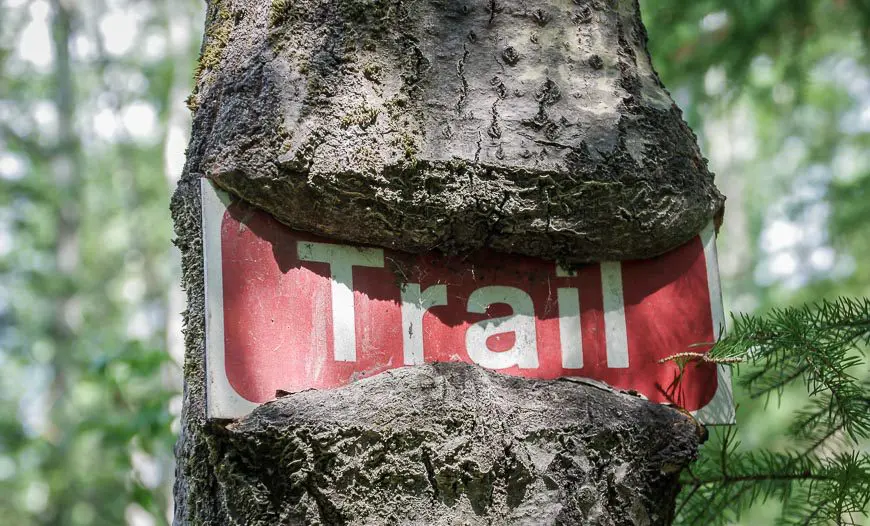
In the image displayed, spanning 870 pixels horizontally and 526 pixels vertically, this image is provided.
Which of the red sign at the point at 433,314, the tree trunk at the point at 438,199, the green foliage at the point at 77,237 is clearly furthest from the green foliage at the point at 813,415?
the green foliage at the point at 77,237

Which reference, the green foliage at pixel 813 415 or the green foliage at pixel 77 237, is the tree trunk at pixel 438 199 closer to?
the green foliage at pixel 813 415

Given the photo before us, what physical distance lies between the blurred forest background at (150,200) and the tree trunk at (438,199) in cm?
236

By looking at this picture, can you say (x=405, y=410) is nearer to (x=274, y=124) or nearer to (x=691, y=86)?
(x=274, y=124)

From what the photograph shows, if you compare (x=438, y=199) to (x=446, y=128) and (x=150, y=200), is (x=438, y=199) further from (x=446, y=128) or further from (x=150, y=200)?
(x=150, y=200)

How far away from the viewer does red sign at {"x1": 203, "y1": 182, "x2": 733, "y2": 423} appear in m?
1.36

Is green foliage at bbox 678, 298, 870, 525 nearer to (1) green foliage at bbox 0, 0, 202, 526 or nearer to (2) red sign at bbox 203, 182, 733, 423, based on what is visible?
(2) red sign at bbox 203, 182, 733, 423

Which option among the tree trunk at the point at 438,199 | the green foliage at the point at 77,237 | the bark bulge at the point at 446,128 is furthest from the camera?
the green foliage at the point at 77,237

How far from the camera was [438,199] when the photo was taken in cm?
141

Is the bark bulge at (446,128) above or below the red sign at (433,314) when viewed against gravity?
above

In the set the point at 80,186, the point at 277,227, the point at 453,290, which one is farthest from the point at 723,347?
the point at 80,186

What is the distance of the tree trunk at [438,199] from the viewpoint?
1271 millimetres

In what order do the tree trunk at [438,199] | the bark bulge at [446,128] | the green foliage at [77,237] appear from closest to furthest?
the tree trunk at [438,199] → the bark bulge at [446,128] → the green foliage at [77,237]

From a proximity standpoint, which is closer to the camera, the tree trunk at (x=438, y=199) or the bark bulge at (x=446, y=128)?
the tree trunk at (x=438, y=199)

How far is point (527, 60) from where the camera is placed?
152cm
